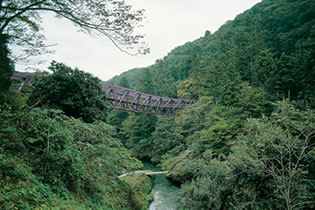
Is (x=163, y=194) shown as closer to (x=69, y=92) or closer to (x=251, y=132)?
(x=251, y=132)

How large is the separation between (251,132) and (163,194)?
7688 mm

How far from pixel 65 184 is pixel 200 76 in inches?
1007

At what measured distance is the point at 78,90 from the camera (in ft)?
22.8

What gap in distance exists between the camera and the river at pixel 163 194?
10.8 metres

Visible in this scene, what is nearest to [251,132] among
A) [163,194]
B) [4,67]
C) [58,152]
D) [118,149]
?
[118,149]

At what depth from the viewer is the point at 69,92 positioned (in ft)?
22.4

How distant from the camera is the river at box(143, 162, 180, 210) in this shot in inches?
426

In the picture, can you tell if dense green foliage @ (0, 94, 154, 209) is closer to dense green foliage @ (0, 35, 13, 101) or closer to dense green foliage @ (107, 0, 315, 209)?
dense green foliage @ (0, 35, 13, 101)

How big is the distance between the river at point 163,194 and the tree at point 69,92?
281 inches

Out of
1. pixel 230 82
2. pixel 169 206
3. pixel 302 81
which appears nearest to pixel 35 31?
pixel 169 206

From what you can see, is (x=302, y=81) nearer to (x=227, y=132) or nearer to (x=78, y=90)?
(x=227, y=132)

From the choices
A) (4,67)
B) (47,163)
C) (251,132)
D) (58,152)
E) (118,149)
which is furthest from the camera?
(251,132)

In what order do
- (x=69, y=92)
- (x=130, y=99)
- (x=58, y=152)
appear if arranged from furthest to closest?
1. (x=130, y=99)
2. (x=69, y=92)
3. (x=58, y=152)

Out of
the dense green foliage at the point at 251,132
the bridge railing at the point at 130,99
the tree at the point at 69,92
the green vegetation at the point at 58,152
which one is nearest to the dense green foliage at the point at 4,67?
the green vegetation at the point at 58,152
